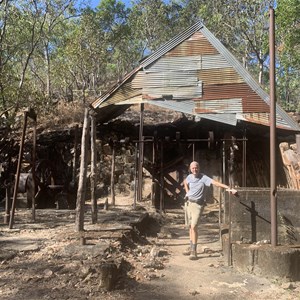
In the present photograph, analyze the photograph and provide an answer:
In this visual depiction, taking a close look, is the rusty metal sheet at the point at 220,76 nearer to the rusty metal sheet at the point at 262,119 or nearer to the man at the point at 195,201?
the rusty metal sheet at the point at 262,119

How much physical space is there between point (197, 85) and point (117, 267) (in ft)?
16.8

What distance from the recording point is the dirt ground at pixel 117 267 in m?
5.45

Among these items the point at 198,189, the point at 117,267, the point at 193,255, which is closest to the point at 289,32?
the point at 198,189

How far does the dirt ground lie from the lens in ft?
17.9

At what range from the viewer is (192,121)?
48.6ft

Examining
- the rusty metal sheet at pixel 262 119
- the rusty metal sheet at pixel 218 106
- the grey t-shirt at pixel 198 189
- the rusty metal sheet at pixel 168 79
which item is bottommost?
the grey t-shirt at pixel 198 189

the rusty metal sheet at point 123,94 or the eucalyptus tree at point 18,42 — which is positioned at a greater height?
the eucalyptus tree at point 18,42

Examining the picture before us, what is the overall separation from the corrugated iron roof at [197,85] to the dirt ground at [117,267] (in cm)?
305

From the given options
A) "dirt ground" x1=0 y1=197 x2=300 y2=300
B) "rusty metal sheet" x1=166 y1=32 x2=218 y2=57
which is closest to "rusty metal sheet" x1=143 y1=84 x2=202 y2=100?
"rusty metal sheet" x1=166 y1=32 x2=218 y2=57

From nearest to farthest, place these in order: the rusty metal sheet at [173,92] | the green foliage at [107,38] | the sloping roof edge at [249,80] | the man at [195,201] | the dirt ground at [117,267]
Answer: the dirt ground at [117,267] → the man at [195,201] → the sloping roof edge at [249,80] → the rusty metal sheet at [173,92] → the green foliage at [107,38]

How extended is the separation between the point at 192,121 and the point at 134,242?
7.29 meters

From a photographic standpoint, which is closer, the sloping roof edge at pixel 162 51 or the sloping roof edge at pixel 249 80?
the sloping roof edge at pixel 249 80

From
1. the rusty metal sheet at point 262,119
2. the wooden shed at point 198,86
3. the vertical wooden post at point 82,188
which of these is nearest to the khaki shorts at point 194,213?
the vertical wooden post at point 82,188

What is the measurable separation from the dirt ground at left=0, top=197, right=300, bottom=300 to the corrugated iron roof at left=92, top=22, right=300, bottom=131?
3046 mm
